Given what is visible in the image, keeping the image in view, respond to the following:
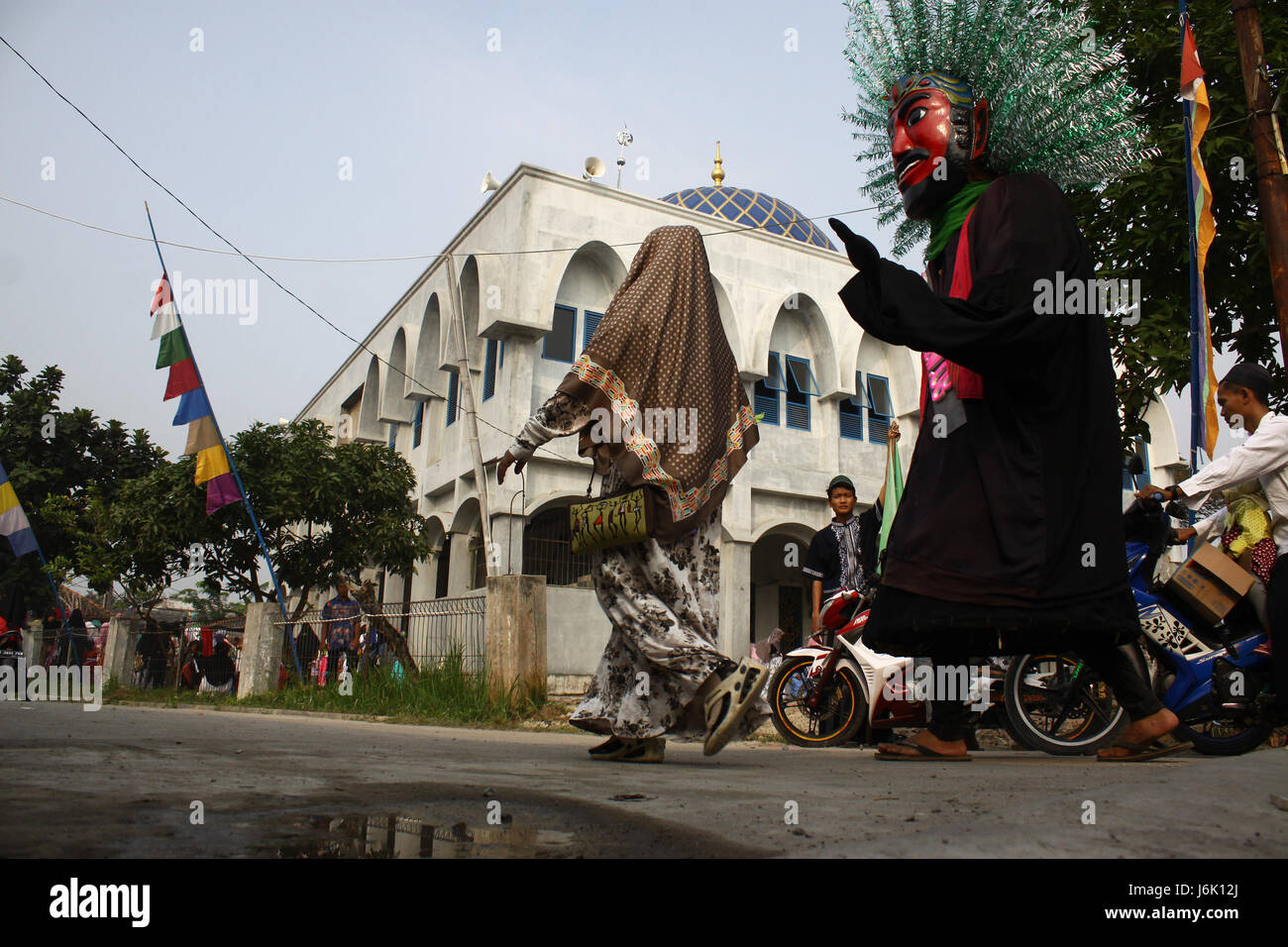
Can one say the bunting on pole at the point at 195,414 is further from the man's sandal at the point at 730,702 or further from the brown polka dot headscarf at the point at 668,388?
the man's sandal at the point at 730,702

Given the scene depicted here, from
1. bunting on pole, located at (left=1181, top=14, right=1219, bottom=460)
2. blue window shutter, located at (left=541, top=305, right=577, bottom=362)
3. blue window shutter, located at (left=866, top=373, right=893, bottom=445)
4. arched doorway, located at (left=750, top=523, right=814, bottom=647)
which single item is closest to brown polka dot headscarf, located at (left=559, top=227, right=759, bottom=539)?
bunting on pole, located at (left=1181, top=14, right=1219, bottom=460)

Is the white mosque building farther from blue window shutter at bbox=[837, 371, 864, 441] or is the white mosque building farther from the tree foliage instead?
the tree foliage

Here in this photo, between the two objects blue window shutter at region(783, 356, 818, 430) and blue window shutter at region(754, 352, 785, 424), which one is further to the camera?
blue window shutter at region(783, 356, 818, 430)

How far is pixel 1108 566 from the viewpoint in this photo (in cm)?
295

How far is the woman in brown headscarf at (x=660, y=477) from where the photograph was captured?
3957mm

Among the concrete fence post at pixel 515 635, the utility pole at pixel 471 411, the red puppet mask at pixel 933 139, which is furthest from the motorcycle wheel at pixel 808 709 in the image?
the utility pole at pixel 471 411

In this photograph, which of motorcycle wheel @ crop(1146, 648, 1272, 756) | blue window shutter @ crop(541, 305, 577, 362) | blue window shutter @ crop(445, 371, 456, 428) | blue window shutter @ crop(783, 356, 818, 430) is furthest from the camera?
blue window shutter @ crop(445, 371, 456, 428)

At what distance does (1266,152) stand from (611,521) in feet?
22.1

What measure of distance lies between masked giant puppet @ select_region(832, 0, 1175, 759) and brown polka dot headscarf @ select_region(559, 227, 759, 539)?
43.8 inches

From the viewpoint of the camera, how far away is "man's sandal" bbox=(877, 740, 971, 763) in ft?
13.4

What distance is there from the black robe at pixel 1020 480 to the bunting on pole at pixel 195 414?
13850 millimetres

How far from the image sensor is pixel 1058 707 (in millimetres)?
5059

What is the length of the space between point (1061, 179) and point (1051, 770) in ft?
7.65

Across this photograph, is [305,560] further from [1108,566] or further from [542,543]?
[1108,566]
